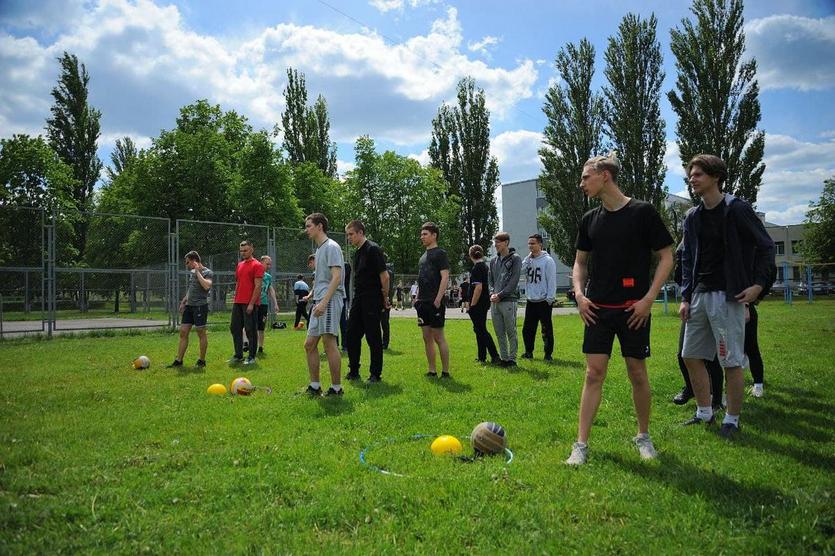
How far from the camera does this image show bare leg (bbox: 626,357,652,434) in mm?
4055

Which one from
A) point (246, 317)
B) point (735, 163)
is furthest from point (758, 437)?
point (735, 163)

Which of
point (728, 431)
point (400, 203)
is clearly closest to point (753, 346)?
point (728, 431)

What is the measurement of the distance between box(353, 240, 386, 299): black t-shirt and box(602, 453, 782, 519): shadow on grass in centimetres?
420

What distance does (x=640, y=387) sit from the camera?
13.5 feet

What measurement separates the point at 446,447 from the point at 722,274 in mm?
2698

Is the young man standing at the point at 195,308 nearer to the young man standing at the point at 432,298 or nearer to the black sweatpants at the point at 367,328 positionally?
the black sweatpants at the point at 367,328

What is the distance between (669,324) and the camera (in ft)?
55.3

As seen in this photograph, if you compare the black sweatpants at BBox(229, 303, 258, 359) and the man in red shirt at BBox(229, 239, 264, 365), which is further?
the black sweatpants at BBox(229, 303, 258, 359)

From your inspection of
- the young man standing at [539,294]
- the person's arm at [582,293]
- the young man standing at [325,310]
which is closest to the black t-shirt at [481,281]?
the young man standing at [539,294]

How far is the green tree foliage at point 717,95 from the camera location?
32.1 meters

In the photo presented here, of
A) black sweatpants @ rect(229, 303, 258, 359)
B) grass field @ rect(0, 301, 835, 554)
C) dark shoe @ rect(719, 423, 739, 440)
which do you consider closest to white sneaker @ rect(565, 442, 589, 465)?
grass field @ rect(0, 301, 835, 554)

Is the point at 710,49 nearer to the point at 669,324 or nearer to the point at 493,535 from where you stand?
the point at 669,324

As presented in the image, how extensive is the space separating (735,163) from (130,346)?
3346cm

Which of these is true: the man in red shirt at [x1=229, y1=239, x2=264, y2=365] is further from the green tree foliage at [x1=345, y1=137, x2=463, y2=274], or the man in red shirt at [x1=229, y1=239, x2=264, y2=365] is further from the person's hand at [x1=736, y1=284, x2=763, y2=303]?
the green tree foliage at [x1=345, y1=137, x2=463, y2=274]
